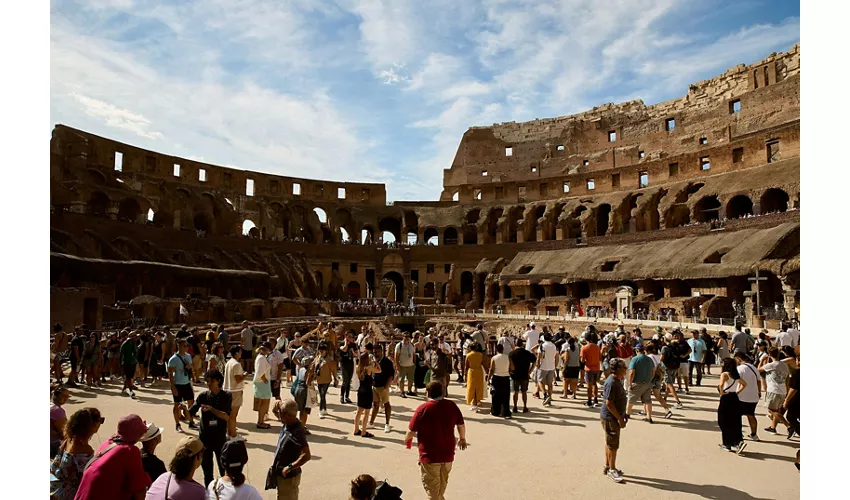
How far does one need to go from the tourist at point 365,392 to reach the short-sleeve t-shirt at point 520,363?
2746 millimetres

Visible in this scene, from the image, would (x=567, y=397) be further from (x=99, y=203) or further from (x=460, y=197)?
(x=460, y=197)

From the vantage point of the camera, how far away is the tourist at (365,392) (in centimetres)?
801

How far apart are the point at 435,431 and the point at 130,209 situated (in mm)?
39331

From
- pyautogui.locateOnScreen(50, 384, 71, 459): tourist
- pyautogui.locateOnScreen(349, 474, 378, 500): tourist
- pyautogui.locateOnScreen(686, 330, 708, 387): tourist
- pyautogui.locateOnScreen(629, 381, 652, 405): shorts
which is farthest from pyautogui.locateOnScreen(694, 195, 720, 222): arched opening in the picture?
pyautogui.locateOnScreen(50, 384, 71, 459): tourist

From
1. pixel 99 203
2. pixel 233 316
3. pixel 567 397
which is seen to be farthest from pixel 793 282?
pixel 99 203

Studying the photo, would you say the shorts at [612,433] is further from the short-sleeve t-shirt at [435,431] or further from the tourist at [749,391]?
→ the tourist at [749,391]

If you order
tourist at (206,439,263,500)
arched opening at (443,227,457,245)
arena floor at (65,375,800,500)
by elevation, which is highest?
arched opening at (443,227,457,245)

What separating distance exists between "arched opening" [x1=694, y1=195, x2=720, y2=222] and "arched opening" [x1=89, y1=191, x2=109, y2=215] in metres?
42.8

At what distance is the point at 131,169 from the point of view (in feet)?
134

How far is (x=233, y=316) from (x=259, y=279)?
7.61m

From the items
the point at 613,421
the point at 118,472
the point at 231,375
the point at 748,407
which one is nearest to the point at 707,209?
the point at 748,407

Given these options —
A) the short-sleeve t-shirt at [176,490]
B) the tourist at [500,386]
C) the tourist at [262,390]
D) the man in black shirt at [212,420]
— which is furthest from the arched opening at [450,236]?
the short-sleeve t-shirt at [176,490]

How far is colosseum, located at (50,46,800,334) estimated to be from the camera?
1001 inches

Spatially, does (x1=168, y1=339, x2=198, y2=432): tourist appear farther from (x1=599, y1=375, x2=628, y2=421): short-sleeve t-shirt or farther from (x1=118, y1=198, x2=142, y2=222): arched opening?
(x1=118, y1=198, x2=142, y2=222): arched opening
